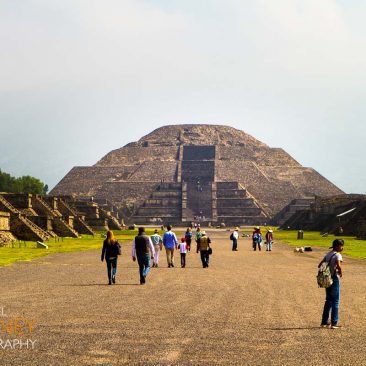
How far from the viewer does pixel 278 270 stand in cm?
3666

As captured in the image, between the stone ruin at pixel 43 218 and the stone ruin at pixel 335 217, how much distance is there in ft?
85.2

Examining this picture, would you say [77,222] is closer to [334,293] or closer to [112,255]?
[112,255]

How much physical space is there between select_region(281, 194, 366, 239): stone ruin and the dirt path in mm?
50975

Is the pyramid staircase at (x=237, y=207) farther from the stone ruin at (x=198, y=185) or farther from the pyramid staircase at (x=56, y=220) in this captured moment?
the pyramid staircase at (x=56, y=220)

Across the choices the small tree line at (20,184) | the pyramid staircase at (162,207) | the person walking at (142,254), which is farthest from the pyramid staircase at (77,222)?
the person walking at (142,254)

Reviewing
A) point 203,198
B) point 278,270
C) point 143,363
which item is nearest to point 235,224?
point 203,198

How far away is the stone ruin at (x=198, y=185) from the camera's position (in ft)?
504

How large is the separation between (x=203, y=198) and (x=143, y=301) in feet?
455

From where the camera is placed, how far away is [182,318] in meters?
18.8

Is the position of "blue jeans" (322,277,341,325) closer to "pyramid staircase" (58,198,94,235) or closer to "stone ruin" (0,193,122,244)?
"stone ruin" (0,193,122,244)

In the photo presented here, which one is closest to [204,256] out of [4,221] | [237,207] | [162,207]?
[4,221]

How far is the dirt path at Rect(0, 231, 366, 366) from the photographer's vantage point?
45.6 ft

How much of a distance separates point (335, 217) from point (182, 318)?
87188 mm

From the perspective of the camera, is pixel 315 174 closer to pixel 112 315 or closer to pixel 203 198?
pixel 203 198
